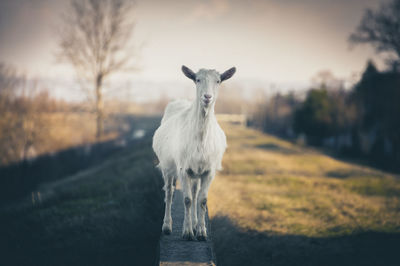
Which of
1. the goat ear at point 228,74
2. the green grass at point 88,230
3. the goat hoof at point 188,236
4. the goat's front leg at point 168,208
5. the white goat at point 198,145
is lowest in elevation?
the green grass at point 88,230

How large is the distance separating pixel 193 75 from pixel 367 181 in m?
14.6

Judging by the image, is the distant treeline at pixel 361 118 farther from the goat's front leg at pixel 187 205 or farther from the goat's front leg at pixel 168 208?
the goat's front leg at pixel 187 205

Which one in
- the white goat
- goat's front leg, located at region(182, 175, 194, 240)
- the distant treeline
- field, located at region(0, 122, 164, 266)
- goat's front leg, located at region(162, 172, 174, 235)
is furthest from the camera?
the distant treeline

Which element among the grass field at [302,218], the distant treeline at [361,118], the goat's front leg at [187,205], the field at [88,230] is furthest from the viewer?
the distant treeline at [361,118]

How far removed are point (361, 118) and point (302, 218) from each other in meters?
23.4

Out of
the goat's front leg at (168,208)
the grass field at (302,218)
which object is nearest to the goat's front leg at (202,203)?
the goat's front leg at (168,208)

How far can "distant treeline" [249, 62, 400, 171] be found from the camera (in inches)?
942

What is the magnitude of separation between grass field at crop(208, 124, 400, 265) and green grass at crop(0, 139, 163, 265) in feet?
6.29

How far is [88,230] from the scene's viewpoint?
6348 millimetres

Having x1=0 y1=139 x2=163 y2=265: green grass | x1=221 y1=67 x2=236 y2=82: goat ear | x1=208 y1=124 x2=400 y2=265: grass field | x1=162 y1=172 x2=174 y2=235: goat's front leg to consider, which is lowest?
x1=208 y1=124 x2=400 y2=265: grass field

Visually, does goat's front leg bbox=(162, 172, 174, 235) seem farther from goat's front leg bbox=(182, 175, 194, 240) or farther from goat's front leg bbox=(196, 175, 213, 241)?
goat's front leg bbox=(196, 175, 213, 241)

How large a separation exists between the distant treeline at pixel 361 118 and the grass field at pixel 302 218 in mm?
11101

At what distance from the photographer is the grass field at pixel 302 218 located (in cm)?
686

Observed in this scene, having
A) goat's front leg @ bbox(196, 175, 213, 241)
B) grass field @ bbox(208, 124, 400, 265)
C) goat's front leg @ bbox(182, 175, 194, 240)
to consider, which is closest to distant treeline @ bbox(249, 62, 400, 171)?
grass field @ bbox(208, 124, 400, 265)
